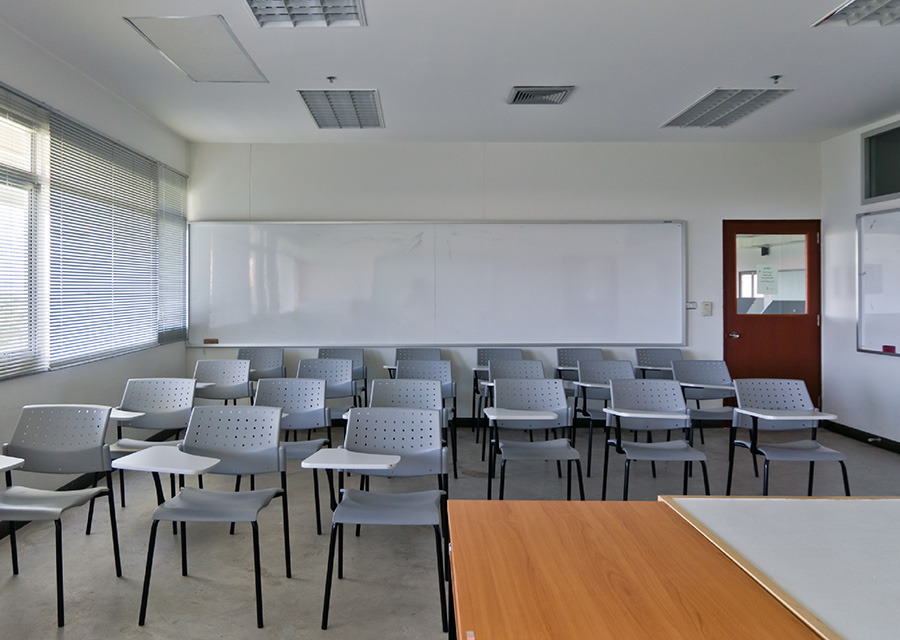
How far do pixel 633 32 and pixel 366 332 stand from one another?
4.01 meters

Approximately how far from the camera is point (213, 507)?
2670mm

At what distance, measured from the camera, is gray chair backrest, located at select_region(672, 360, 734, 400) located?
5238 millimetres

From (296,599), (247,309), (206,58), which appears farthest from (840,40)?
(247,309)

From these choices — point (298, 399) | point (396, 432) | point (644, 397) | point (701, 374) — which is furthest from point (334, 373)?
point (701, 374)

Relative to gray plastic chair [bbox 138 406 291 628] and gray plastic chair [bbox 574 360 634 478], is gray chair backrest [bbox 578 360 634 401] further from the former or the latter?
gray plastic chair [bbox 138 406 291 628]

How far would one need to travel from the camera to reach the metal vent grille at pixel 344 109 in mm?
5000

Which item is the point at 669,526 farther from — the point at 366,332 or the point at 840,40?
the point at 366,332

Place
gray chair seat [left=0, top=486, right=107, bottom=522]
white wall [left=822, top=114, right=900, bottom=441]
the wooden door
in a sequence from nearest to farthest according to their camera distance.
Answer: gray chair seat [left=0, top=486, right=107, bottom=522]
white wall [left=822, top=114, right=900, bottom=441]
the wooden door

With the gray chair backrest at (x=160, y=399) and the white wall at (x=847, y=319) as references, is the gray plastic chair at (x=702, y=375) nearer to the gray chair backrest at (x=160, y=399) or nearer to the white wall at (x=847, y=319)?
the white wall at (x=847, y=319)

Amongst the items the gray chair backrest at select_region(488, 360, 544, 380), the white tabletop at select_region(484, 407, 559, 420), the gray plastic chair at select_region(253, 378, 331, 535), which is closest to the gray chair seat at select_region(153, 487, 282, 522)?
the gray plastic chair at select_region(253, 378, 331, 535)

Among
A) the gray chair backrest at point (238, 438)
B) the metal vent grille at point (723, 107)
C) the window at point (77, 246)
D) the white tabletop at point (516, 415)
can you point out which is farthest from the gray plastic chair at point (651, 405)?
the window at point (77, 246)

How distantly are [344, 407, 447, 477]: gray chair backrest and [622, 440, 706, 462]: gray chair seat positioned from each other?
1.40m

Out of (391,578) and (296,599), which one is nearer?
(296,599)

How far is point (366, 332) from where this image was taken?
6.46 metres
